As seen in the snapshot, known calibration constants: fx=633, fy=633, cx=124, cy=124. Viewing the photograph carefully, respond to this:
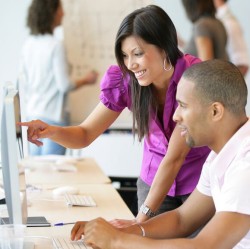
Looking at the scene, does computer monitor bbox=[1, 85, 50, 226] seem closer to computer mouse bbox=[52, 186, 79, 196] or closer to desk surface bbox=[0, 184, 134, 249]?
desk surface bbox=[0, 184, 134, 249]

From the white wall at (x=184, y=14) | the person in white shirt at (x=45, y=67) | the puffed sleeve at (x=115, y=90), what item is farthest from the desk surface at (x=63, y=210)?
the white wall at (x=184, y=14)

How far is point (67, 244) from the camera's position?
73.9 inches

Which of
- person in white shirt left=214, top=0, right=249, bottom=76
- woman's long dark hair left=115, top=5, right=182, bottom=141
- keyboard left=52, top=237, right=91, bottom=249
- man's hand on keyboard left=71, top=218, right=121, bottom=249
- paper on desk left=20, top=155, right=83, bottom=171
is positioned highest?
woman's long dark hair left=115, top=5, right=182, bottom=141

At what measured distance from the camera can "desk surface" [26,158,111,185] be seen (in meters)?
3.07

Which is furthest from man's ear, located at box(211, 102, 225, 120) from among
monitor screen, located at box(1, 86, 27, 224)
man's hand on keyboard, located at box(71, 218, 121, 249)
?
monitor screen, located at box(1, 86, 27, 224)

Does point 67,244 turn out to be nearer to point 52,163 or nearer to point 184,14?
point 52,163

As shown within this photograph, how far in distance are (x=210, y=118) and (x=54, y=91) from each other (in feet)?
9.57

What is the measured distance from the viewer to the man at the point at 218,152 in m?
1.56

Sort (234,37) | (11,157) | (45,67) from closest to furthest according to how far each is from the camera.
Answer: (11,157) < (45,67) < (234,37)

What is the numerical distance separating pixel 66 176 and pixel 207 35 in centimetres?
172

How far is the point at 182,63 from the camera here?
2332 mm

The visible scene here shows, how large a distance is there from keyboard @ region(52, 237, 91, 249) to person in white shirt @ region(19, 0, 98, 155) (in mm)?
2368

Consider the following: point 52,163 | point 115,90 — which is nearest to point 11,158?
point 115,90

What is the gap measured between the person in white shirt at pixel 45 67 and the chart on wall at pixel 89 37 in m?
0.31
